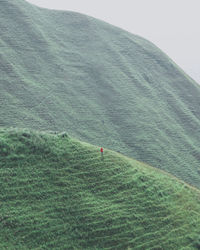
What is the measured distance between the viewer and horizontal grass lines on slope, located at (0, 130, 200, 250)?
13.0m

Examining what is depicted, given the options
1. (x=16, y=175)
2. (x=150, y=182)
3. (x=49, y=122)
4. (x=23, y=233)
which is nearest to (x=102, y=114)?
(x=49, y=122)

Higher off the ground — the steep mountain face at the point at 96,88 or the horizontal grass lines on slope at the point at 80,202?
the horizontal grass lines on slope at the point at 80,202

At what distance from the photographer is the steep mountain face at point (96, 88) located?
31953mm

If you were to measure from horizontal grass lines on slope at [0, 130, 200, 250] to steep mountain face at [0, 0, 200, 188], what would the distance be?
42.3 ft

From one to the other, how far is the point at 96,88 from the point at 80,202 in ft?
92.6

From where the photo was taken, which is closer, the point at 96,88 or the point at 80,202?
the point at 80,202

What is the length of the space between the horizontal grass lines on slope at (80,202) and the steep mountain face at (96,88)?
12.9 meters

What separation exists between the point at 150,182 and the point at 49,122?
17252 mm

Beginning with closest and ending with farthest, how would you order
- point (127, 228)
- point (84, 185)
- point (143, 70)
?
point (127, 228), point (84, 185), point (143, 70)

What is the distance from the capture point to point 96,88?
134ft

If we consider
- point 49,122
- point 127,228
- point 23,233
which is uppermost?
point 127,228

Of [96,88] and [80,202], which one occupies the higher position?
[80,202]

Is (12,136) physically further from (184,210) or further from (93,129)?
(93,129)

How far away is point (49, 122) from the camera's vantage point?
3114cm
